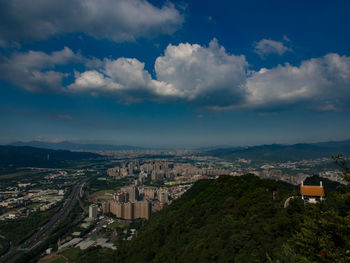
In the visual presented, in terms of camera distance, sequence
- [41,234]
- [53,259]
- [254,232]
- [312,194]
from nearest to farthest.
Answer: [254,232] < [312,194] < [53,259] < [41,234]

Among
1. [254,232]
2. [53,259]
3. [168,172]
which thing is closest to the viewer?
[254,232]

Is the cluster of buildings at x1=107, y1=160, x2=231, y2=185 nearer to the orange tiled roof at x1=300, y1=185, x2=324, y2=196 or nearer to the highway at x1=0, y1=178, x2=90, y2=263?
the highway at x1=0, y1=178, x2=90, y2=263

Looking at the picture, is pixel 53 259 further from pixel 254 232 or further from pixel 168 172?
pixel 168 172

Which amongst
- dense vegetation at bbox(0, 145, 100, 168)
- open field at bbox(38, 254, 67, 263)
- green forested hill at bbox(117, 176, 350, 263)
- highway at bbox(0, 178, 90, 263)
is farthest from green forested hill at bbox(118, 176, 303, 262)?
dense vegetation at bbox(0, 145, 100, 168)

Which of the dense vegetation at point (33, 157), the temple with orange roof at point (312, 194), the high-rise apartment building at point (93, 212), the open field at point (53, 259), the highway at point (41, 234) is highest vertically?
the temple with orange roof at point (312, 194)

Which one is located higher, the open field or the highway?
the open field

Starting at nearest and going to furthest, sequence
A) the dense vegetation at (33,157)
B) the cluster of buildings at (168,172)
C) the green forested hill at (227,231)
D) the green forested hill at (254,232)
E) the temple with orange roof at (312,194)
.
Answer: the green forested hill at (254,232) → the green forested hill at (227,231) → the temple with orange roof at (312,194) → the cluster of buildings at (168,172) → the dense vegetation at (33,157)

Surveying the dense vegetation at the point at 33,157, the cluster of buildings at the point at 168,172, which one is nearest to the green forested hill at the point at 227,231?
the cluster of buildings at the point at 168,172

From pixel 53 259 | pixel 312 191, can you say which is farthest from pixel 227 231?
pixel 53 259

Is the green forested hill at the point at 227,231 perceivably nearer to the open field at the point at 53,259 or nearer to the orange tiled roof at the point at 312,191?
the orange tiled roof at the point at 312,191
